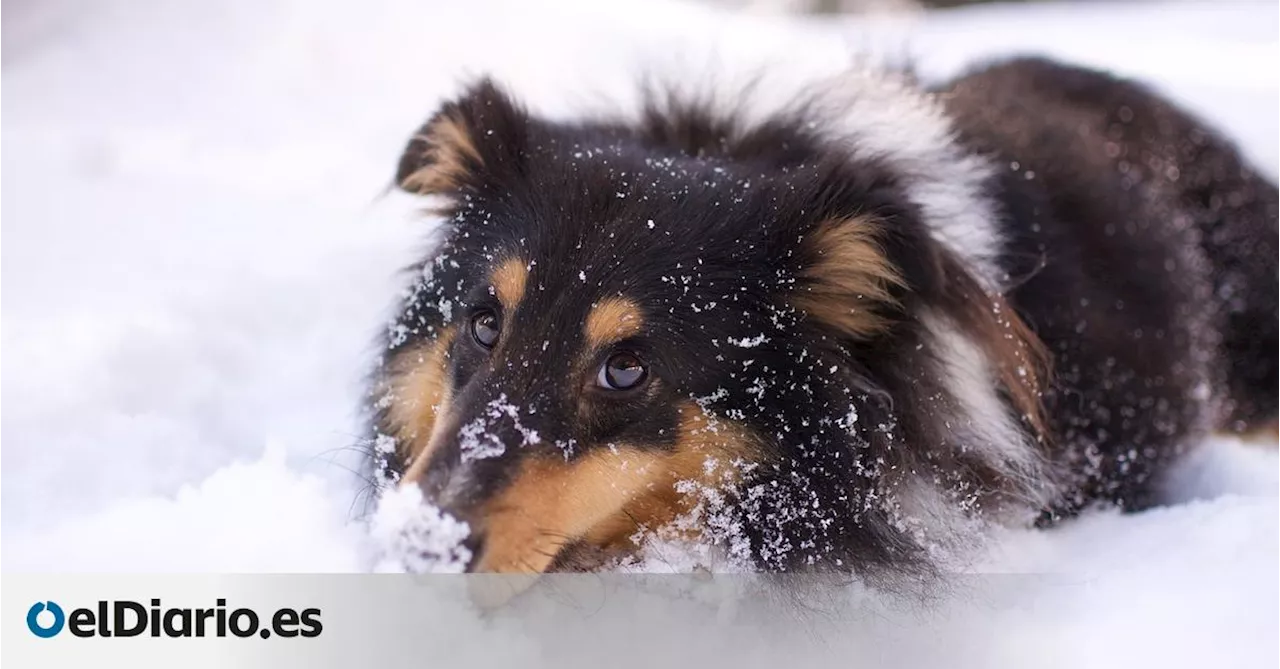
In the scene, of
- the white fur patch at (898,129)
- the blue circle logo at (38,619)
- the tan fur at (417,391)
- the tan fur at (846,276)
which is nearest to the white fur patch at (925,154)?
the white fur patch at (898,129)

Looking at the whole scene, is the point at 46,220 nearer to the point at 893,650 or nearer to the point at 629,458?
the point at 629,458

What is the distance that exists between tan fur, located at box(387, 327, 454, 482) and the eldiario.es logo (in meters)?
0.46

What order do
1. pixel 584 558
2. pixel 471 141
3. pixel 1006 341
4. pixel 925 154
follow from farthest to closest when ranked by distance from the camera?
pixel 925 154 → pixel 471 141 → pixel 1006 341 → pixel 584 558

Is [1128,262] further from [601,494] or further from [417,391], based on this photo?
[417,391]

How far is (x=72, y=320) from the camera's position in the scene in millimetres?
3711

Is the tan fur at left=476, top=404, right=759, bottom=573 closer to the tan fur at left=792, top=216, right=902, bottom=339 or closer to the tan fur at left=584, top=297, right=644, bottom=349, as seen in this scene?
the tan fur at left=584, top=297, right=644, bottom=349

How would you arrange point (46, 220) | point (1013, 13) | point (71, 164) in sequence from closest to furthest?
point (46, 220) < point (71, 164) < point (1013, 13)

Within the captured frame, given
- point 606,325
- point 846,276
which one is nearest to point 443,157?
point 606,325

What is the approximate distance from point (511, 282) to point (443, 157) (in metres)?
0.61

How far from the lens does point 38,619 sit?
2.39m

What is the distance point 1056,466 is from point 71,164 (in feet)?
14.9

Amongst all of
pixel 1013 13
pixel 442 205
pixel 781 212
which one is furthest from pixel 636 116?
pixel 1013 13

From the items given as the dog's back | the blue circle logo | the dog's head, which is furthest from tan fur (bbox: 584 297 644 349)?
the blue circle logo

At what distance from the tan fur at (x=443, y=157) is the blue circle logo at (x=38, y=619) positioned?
135cm
